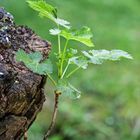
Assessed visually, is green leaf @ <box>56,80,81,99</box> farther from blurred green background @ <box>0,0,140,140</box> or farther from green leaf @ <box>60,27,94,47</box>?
blurred green background @ <box>0,0,140,140</box>

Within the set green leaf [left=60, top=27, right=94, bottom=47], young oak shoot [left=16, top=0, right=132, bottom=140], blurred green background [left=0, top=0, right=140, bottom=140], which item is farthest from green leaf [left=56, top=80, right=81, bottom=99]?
blurred green background [left=0, top=0, right=140, bottom=140]

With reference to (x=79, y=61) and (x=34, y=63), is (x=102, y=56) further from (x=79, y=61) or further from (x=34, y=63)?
(x=34, y=63)

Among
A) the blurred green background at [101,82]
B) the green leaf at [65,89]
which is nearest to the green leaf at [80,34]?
the green leaf at [65,89]

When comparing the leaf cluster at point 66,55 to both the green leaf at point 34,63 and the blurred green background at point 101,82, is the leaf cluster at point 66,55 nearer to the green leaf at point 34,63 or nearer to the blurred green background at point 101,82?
the green leaf at point 34,63

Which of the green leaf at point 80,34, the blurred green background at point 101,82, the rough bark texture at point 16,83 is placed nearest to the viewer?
the rough bark texture at point 16,83

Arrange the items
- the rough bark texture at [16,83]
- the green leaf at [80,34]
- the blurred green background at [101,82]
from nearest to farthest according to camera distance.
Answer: the rough bark texture at [16,83] < the green leaf at [80,34] < the blurred green background at [101,82]

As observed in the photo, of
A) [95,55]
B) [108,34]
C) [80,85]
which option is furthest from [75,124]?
[95,55]
